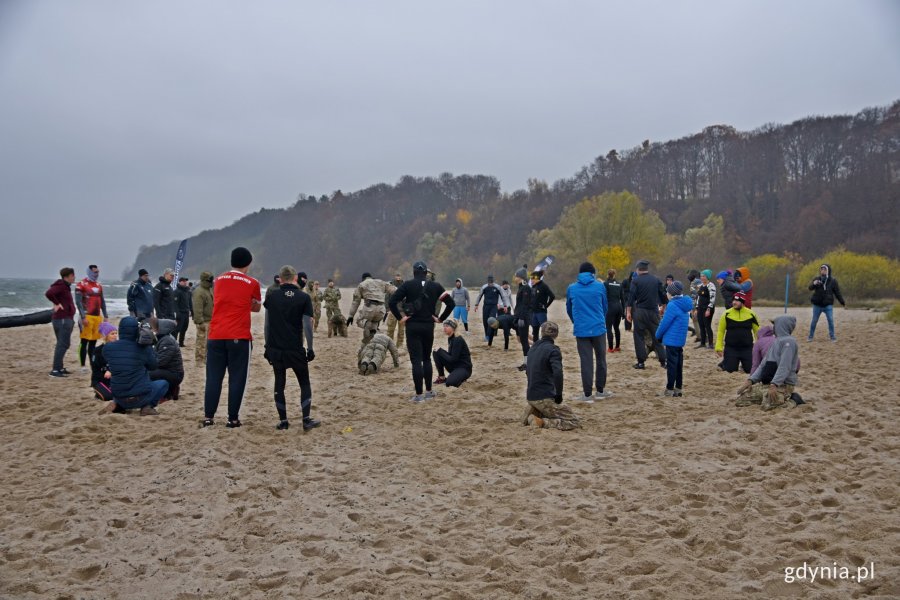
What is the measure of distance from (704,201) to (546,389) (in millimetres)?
66853

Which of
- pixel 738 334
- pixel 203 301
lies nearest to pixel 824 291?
pixel 738 334

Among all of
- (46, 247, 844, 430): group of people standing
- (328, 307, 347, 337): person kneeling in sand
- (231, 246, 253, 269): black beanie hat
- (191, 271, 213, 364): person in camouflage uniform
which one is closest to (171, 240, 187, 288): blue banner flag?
(46, 247, 844, 430): group of people standing

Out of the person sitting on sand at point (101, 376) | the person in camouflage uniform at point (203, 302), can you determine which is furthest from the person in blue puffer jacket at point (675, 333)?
the person in camouflage uniform at point (203, 302)

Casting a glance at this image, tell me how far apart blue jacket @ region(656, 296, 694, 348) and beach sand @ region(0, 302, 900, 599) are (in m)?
0.85

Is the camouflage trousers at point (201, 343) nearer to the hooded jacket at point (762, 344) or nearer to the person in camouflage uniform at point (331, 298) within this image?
the person in camouflage uniform at point (331, 298)

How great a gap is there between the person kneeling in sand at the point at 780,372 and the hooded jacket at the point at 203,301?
29.8 ft

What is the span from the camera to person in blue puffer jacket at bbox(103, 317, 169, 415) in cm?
670

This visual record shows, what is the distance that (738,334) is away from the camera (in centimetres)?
868

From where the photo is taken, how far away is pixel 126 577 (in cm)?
354

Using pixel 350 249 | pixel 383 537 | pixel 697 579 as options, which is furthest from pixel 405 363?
pixel 350 249

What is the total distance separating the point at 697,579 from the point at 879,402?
5.51 meters

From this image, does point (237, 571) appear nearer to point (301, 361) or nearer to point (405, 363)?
point (301, 361)

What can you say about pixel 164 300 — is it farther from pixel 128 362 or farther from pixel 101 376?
pixel 128 362

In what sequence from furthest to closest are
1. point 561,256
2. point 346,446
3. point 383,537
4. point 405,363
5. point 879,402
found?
point 561,256
point 405,363
point 879,402
point 346,446
point 383,537
